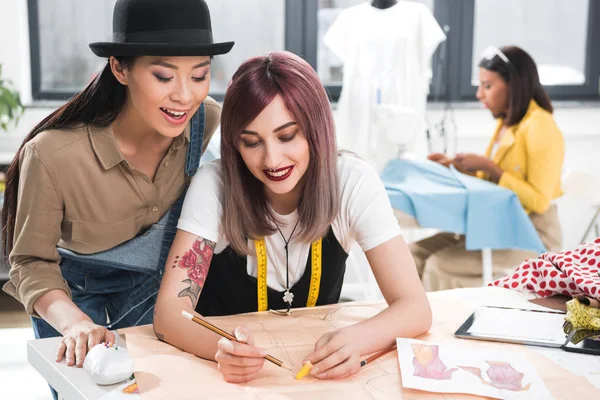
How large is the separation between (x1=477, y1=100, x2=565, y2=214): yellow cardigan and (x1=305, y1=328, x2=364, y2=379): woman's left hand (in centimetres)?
217

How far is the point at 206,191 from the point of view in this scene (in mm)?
1560

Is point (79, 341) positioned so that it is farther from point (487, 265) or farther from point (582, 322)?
point (487, 265)

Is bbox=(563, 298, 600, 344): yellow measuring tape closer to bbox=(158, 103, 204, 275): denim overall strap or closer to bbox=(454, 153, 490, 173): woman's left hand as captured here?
bbox=(158, 103, 204, 275): denim overall strap

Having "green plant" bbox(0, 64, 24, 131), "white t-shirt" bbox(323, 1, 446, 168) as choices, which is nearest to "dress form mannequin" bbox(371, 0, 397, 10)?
"white t-shirt" bbox(323, 1, 446, 168)

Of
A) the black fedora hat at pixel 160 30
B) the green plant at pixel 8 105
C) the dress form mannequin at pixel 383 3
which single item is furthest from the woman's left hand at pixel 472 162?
the green plant at pixel 8 105

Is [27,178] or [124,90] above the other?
[124,90]

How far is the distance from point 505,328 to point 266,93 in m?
0.64

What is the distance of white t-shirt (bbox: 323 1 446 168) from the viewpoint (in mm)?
3672

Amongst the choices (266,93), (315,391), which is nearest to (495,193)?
(266,93)

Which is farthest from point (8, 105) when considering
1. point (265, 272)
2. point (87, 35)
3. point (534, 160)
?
point (265, 272)

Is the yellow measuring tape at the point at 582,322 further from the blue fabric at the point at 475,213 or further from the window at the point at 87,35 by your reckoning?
the window at the point at 87,35

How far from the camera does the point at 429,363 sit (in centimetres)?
123

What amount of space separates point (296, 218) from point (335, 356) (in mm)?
453

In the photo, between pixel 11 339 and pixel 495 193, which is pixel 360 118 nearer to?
pixel 495 193
